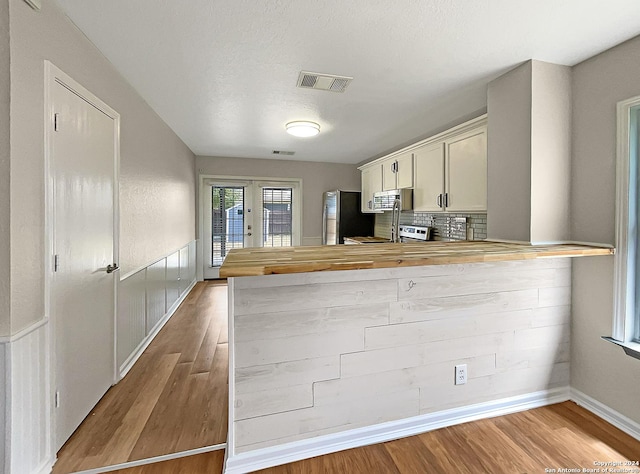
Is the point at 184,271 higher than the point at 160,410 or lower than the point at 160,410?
higher

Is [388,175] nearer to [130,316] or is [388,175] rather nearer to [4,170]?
[130,316]

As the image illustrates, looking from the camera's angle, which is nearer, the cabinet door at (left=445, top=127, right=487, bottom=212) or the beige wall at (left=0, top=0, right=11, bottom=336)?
the beige wall at (left=0, top=0, right=11, bottom=336)

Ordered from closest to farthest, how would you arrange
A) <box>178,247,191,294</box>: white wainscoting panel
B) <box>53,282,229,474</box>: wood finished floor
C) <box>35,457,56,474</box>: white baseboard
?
<box>35,457,56,474</box>: white baseboard → <box>53,282,229,474</box>: wood finished floor → <box>178,247,191,294</box>: white wainscoting panel

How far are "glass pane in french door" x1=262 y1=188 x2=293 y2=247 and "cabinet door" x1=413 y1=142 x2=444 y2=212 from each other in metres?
2.87

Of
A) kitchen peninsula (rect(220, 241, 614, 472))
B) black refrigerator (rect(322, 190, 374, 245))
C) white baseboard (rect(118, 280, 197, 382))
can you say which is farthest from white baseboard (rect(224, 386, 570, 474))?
black refrigerator (rect(322, 190, 374, 245))

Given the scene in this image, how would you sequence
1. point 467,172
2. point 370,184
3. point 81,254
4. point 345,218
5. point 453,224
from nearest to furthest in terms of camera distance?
point 81,254, point 467,172, point 453,224, point 370,184, point 345,218

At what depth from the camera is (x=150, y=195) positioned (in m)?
3.08

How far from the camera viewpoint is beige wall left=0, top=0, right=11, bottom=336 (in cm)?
128

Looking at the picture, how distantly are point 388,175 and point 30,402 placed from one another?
4152 mm

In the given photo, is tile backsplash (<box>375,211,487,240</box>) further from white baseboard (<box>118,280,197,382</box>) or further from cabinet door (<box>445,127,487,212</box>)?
white baseboard (<box>118,280,197,382</box>)

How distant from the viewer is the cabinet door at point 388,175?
425 centimetres

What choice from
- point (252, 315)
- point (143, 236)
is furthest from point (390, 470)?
point (143, 236)

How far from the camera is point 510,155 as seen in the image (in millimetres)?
2203

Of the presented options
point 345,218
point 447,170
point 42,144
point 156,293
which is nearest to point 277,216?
point 345,218
